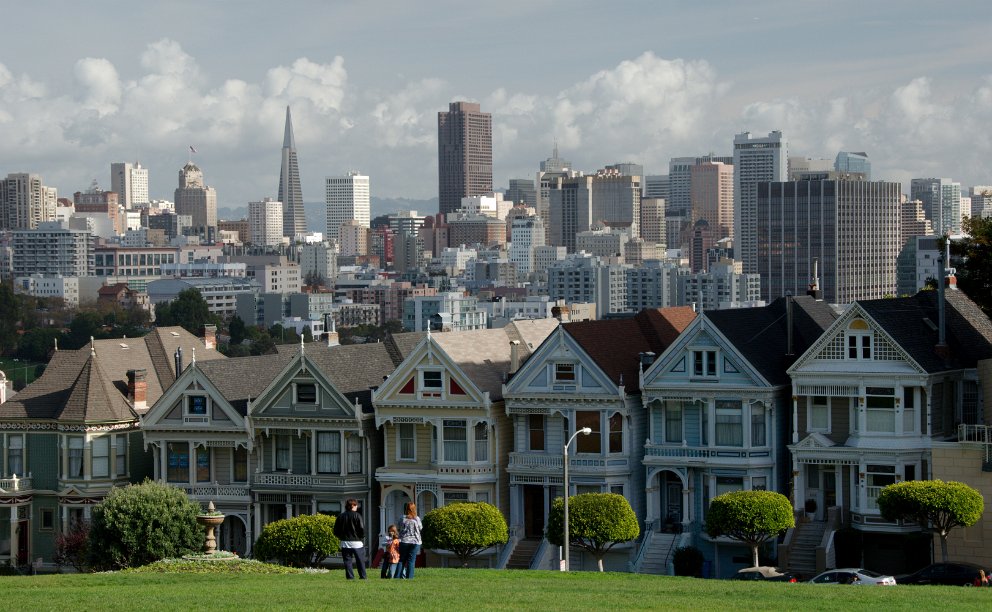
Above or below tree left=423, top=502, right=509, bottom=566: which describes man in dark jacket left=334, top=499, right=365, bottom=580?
above

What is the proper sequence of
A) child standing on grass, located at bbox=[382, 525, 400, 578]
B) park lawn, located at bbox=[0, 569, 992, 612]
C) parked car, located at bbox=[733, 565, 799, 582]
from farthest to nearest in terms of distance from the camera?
parked car, located at bbox=[733, 565, 799, 582] < child standing on grass, located at bbox=[382, 525, 400, 578] < park lawn, located at bbox=[0, 569, 992, 612]

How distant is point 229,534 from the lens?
182 feet

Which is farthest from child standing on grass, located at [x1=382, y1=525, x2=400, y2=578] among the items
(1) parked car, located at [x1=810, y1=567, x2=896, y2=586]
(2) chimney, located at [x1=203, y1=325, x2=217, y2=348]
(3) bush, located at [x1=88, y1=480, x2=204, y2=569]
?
(2) chimney, located at [x1=203, y1=325, x2=217, y2=348]

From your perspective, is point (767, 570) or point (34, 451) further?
point (34, 451)

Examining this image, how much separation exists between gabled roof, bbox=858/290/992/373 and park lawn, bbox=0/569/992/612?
1252 centimetres

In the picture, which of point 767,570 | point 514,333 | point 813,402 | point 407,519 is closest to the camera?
point 407,519

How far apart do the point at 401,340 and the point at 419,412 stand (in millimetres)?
6257

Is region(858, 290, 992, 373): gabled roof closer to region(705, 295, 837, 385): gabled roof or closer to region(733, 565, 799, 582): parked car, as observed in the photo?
region(705, 295, 837, 385): gabled roof

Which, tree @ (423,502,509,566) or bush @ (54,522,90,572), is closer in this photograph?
tree @ (423,502,509,566)

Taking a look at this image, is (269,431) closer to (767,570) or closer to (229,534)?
(229,534)

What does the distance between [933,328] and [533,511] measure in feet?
37.5

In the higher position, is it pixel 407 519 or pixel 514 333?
pixel 514 333

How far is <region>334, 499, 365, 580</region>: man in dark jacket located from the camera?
3472 cm

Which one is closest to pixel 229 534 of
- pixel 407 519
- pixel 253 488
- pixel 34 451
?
pixel 253 488
